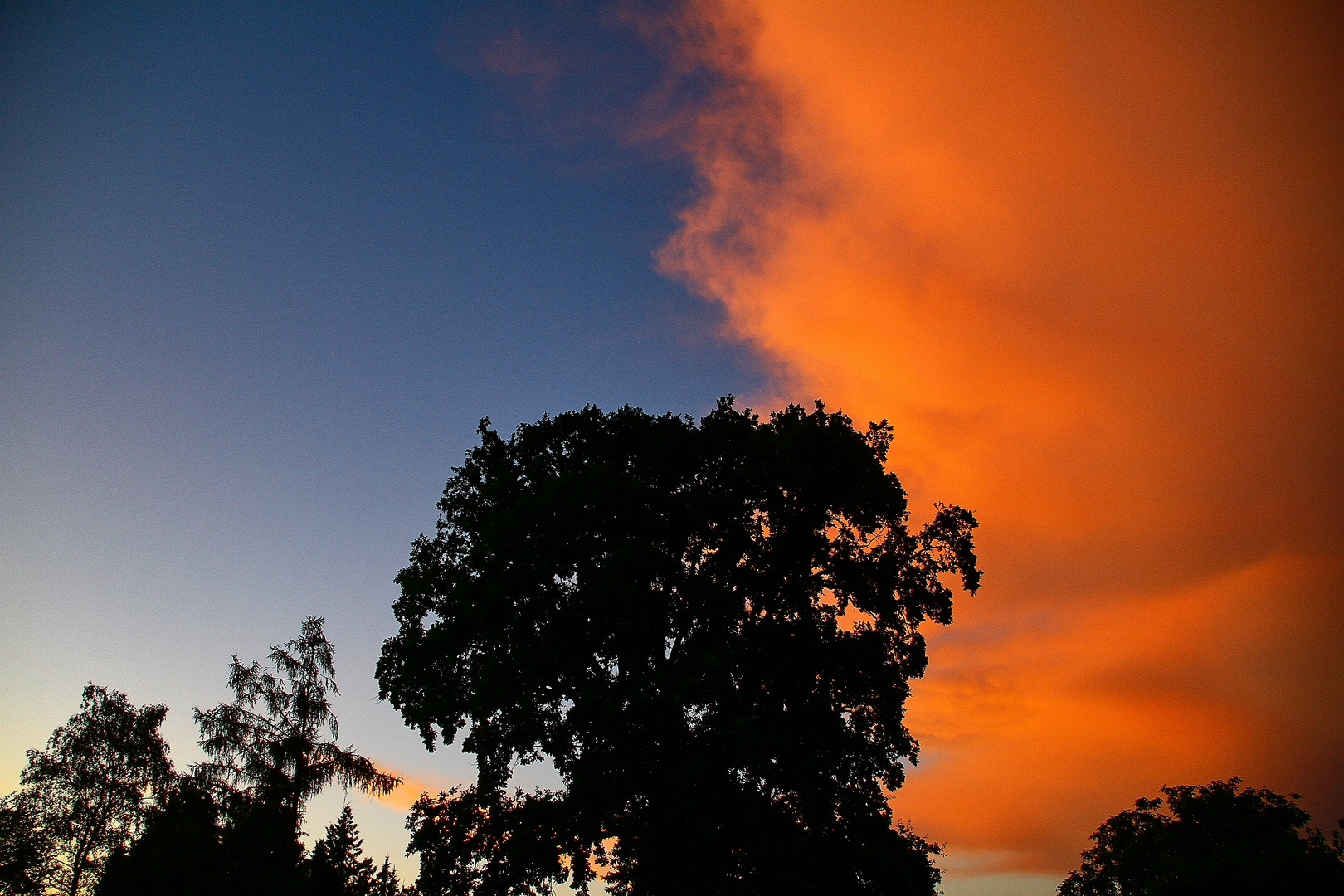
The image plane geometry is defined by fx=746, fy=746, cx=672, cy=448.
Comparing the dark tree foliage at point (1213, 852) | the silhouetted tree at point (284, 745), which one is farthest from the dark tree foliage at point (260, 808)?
the dark tree foliage at point (1213, 852)

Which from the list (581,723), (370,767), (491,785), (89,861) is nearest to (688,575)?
(581,723)

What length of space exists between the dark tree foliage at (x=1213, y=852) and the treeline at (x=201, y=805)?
1707 inches

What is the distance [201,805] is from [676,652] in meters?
18.2

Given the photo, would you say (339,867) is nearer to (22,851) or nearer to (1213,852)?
(22,851)

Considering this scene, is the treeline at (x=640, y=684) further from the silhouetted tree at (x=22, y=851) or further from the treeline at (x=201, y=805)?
Answer: the silhouetted tree at (x=22, y=851)

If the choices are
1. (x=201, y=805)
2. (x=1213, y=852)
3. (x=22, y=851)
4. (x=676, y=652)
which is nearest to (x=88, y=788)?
(x=22, y=851)

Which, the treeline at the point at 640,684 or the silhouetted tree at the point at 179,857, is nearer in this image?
the treeline at the point at 640,684

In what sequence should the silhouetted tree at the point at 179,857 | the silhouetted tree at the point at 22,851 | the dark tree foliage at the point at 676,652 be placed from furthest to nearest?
1. the silhouetted tree at the point at 22,851
2. the silhouetted tree at the point at 179,857
3. the dark tree foliage at the point at 676,652

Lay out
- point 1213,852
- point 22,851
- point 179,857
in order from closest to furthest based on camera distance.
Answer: point 179,857
point 22,851
point 1213,852

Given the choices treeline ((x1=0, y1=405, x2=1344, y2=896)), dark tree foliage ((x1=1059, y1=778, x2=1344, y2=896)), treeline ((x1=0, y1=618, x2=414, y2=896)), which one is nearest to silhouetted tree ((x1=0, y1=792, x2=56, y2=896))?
treeline ((x1=0, y1=618, x2=414, y2=896))

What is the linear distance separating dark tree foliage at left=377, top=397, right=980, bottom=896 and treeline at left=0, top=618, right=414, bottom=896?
6.25m

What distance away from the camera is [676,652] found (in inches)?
900

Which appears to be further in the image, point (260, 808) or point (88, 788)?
point (88, 788)

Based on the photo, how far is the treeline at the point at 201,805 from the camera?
951 inches
